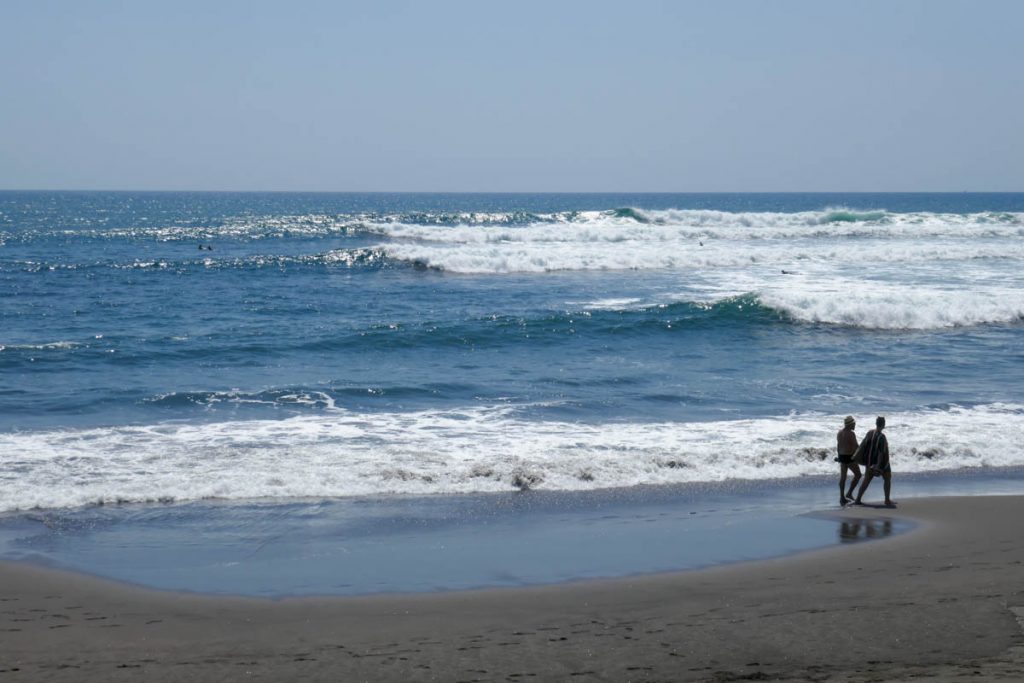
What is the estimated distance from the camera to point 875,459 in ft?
38.4

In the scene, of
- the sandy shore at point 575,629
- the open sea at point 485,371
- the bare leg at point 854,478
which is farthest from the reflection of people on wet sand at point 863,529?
the open sea at point 485,371

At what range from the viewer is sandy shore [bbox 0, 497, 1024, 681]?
682cm

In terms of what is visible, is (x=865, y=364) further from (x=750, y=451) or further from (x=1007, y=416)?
(x=750, y=451)

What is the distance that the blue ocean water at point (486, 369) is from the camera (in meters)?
13.1

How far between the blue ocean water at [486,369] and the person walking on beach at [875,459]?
137cm

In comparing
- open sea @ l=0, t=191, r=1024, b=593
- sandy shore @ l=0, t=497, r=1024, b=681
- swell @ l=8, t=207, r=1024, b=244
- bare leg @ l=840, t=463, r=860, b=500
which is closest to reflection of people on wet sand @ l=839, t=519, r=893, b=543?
sandy shore @ l=0, t=497, r=1024, b=681

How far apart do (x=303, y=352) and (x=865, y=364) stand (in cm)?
1168

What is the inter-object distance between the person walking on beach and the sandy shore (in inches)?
86.1

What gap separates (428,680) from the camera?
6.68 meters

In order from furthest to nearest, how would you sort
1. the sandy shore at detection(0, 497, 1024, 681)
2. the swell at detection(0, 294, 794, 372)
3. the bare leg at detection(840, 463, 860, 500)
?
the swell at detection(0, 294, 794, 372)
the bare leg at detection(840, 463, 860, 500)
the sandy shore at detection(0, 497, 1024, 681)

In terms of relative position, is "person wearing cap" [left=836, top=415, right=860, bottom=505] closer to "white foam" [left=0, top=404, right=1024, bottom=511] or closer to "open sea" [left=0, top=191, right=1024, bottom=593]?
"open sea" [left=0, top=191, right=1024, bottom=593]

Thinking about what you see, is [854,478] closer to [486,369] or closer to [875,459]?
[875,459]

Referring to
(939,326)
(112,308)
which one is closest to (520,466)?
(939,326)

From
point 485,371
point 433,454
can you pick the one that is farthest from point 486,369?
point 433,454
